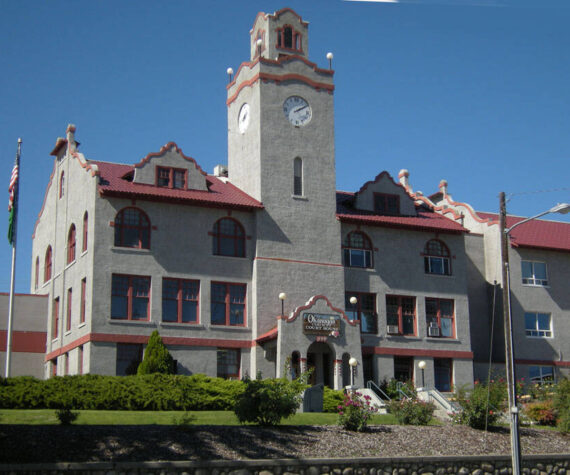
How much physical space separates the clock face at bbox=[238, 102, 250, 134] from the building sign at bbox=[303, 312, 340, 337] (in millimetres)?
11235

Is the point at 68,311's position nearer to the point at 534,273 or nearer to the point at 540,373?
the point at 540,373

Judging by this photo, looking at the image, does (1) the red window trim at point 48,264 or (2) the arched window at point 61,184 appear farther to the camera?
(1) the red window trim at point 48,264

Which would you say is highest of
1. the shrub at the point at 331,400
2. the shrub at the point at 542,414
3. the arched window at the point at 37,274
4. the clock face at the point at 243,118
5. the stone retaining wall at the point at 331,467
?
the clock face at the point at 243,118

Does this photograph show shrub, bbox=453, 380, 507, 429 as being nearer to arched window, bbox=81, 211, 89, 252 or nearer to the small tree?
the small tree

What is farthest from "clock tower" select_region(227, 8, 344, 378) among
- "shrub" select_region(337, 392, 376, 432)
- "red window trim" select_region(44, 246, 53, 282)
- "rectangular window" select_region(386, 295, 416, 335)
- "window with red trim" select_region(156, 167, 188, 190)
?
"shrub" select_region(337, 392, 376, 432)

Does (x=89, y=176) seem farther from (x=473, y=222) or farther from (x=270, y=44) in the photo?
(x=473, y=222)

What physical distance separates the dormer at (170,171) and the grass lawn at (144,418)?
13.8 meters

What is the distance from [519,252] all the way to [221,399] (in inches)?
920

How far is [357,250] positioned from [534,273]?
11782 mm

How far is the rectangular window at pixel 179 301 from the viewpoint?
41.8m

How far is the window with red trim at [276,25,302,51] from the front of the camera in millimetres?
48062

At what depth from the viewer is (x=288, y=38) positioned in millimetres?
48438

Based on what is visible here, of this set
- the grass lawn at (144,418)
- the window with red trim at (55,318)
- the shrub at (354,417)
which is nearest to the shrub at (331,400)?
the grass lawn at (144,418)

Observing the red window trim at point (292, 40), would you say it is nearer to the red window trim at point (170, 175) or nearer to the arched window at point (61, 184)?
the red window trim at point (170, 175)
